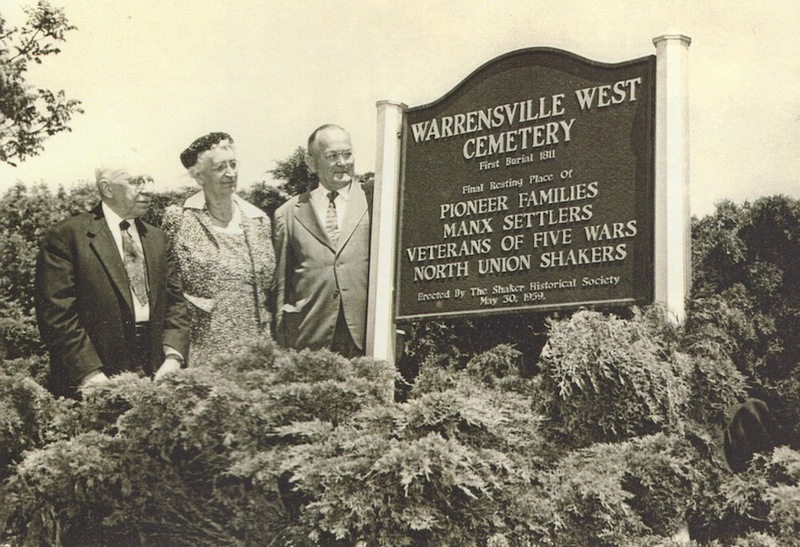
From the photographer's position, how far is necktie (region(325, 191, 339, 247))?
11664 mm

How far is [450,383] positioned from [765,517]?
3106 mm

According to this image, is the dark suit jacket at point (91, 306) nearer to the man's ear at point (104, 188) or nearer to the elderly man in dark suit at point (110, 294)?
the elderly man in dark suit at point (110, 294)

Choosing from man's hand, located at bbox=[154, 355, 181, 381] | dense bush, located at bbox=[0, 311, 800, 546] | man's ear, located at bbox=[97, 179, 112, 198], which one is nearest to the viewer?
dense bush, located at bbox=[0, 311, 800, 546]

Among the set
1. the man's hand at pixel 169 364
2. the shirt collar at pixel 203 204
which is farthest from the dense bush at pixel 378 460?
the shirt collar at pixel 203 204

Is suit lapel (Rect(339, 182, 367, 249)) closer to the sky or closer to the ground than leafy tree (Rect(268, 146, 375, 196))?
closer to the ground

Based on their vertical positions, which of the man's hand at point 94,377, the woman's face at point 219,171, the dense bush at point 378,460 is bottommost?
the dense bush at point 378,460

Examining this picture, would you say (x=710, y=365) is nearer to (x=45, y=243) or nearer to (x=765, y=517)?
(x=765, y=517)

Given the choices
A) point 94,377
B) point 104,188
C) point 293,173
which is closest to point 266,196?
point 293,173

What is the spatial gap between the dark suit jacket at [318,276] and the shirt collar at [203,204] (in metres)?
0.45

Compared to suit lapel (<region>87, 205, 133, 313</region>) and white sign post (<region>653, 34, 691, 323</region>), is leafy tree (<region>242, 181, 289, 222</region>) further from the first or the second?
white sign post (<region>653, 34, 691, 323</region>)

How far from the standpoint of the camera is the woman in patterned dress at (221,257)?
11.9 metres

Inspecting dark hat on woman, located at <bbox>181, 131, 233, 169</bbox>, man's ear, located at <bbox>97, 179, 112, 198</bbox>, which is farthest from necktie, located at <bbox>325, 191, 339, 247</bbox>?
man's ear, located at <bbox>97, 179, 112, 198</bbox>

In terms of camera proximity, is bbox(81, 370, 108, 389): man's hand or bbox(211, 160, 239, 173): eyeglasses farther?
bbox(211, 160, 239, 173): eyeglasses

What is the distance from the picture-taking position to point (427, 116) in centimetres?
1134
